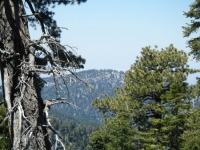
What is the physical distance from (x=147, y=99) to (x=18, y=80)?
19025 mm

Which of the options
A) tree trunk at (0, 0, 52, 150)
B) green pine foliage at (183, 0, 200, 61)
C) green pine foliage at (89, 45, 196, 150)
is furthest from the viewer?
green pine foliage at (89, 45, 196, 150)

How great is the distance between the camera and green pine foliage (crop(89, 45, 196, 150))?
18750mm

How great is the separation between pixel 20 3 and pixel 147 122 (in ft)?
65.0

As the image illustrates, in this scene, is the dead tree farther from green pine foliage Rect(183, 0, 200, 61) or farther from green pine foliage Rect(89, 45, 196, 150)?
green pine foliage Rect(89, 45, 196, 150)

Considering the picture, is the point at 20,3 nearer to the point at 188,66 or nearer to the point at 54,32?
the point at 54,32

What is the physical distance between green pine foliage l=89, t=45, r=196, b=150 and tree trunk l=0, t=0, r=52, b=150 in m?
15.2

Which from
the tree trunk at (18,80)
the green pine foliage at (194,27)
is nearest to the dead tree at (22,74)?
the tree trunk at (18,80)

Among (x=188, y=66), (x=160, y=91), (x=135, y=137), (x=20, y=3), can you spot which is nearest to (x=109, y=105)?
(x=135, y=137)

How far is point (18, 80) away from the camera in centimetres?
301

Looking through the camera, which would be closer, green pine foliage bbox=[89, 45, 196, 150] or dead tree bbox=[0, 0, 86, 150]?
dead tree bbox=[0, 0, 86, 150]

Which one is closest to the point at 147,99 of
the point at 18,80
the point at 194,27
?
the point at 194,27

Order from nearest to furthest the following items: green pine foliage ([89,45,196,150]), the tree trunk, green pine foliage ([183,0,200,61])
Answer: the tree trunk, green pine foliage ([183,0,200,61]), green pine foliage ([89,45,196,150])

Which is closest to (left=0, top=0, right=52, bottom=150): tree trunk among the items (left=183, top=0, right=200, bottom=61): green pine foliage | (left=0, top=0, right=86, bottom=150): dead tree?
(left=0, top=0, right=86, bottom=150): dead tree

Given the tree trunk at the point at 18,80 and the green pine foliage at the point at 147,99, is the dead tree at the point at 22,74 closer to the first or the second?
the tree trunk at the point at 18,80
